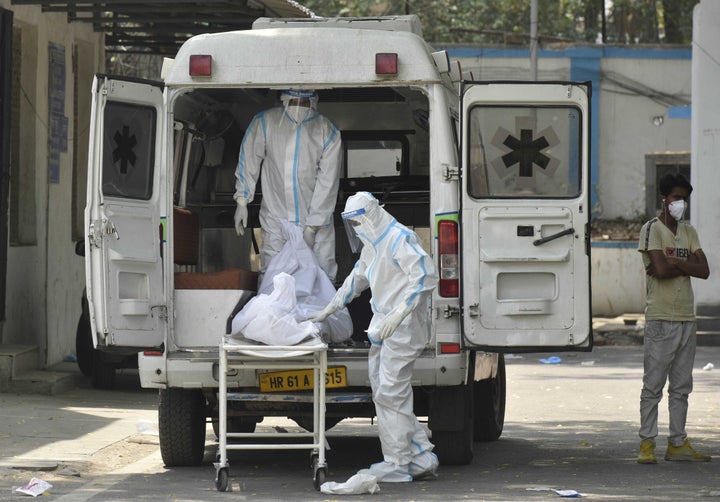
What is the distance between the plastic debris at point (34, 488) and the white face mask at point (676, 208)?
4.16m

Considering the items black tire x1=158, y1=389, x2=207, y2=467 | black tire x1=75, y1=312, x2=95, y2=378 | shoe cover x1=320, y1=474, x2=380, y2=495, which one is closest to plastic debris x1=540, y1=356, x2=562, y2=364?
black tire x1=75, y1=312, x2=95, y2=378

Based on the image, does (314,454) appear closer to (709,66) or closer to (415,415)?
(415,415)

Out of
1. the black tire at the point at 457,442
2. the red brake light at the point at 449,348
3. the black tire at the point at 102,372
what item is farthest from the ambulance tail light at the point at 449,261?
the black tire at the point at 102,372

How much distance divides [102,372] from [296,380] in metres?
5.58

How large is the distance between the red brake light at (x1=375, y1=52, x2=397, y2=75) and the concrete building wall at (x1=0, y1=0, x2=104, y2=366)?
6.07 meters

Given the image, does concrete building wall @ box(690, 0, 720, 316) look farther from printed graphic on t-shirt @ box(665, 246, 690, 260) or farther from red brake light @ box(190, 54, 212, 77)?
red brake light @ box(190, 54, 212, 77)

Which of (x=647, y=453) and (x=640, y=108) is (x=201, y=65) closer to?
(x=647, y=453)

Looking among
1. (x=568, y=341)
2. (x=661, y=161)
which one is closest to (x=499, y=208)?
(x=568, y=341)

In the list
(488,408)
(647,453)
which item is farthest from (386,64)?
(488,408)

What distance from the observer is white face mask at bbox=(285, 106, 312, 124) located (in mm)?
9859

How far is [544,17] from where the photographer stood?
112ft

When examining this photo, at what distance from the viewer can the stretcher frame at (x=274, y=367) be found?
8.21 meters

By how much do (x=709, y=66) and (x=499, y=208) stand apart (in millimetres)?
12737

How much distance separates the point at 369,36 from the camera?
8734mm
